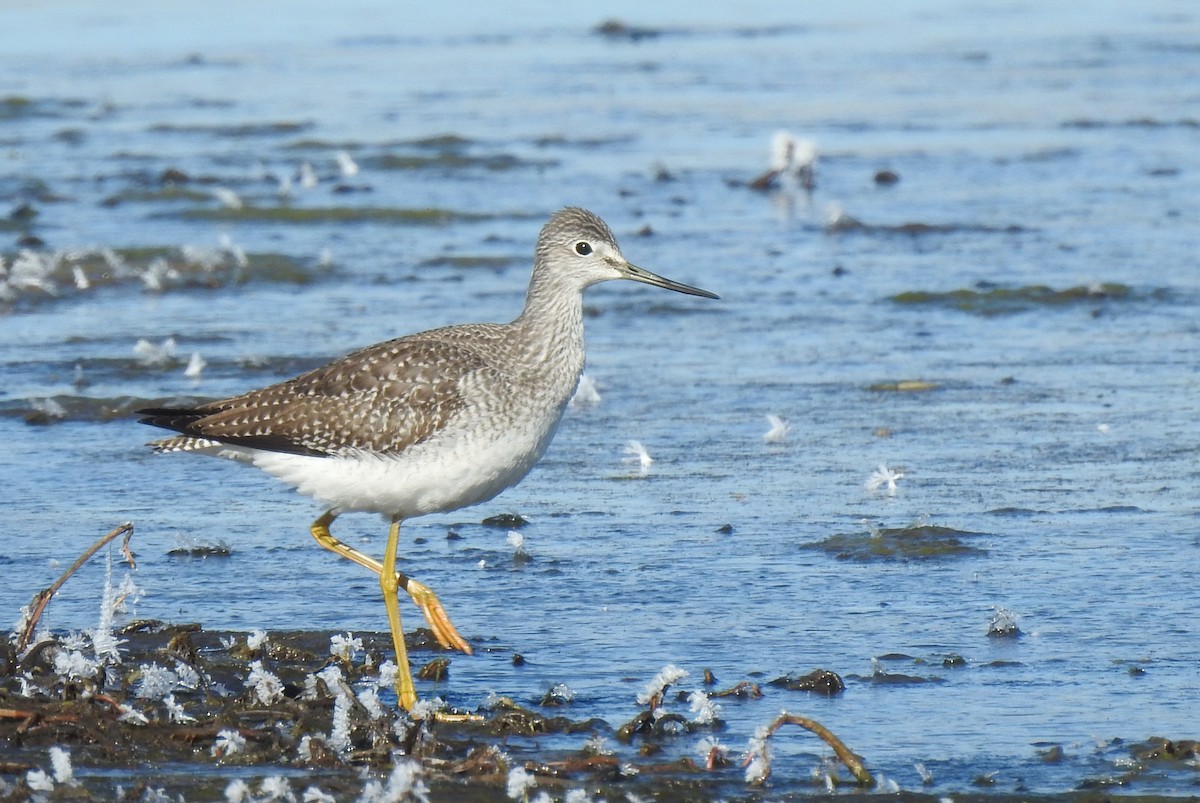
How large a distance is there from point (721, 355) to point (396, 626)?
491cm

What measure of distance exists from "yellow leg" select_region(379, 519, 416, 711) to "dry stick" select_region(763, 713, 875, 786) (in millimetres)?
1234

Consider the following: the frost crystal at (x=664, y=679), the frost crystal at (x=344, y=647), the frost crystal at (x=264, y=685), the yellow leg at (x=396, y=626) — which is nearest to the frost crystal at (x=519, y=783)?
the frost crystal at (x=664, y=679)

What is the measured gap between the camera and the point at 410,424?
672cm

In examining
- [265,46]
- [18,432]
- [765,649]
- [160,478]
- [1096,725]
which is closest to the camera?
[1096,725]

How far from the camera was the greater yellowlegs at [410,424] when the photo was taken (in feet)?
21.8

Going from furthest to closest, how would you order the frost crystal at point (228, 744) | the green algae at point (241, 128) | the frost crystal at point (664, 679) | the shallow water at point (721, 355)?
1. the green algae at point (241, 128)
2. the shallow water at point (721, 355)
3. the frost crystal at point (664, 679)
4. the frost crystal at point (228, 744)

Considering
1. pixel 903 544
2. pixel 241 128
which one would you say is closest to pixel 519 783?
pixel 903 544

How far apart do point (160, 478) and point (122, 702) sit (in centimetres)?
319

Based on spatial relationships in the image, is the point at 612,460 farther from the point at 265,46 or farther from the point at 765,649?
the point at 265,46

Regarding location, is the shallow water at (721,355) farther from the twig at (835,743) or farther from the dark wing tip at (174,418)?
the dark wing tip at (174,418)

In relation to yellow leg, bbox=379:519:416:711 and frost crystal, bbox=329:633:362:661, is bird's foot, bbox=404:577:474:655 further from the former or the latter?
frost crystal, bbox=329:633:362:661

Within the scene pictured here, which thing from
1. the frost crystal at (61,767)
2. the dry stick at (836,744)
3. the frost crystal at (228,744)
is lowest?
the frost crystal at (61,767)

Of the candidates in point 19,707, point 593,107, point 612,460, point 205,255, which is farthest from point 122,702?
point 593,107

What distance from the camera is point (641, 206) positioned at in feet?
51.2
